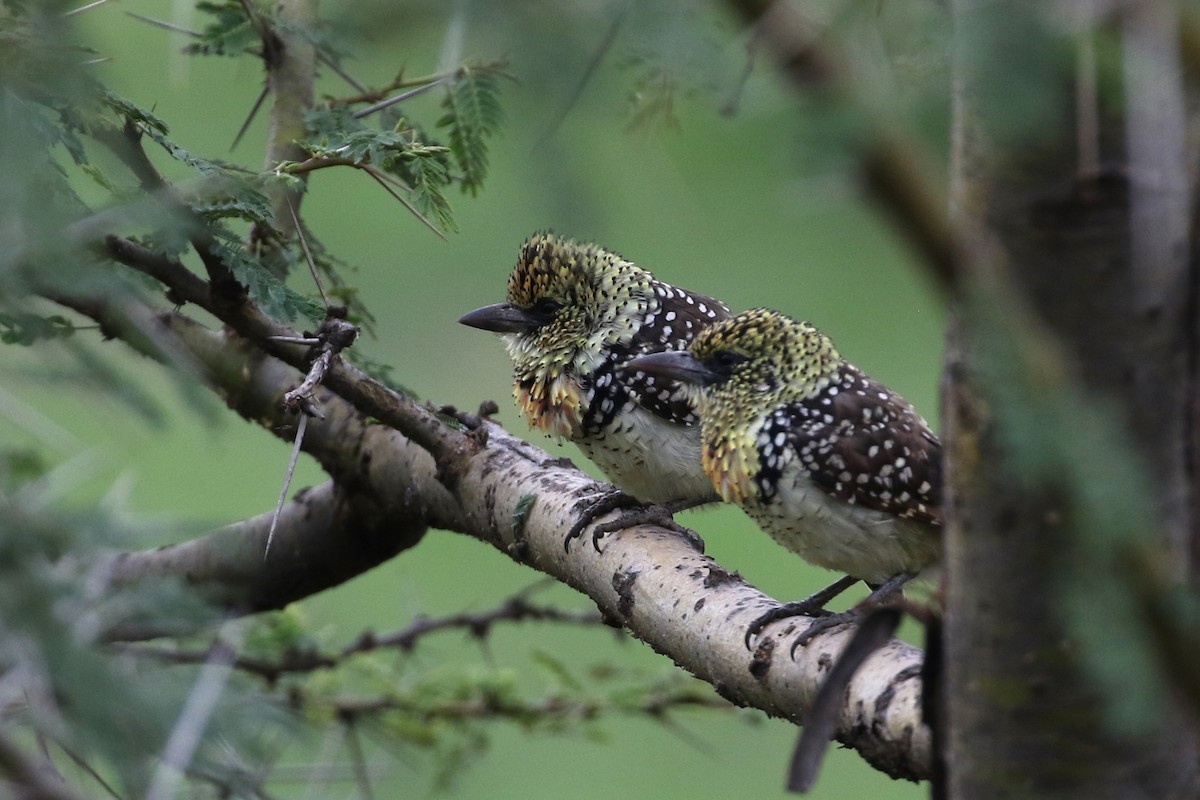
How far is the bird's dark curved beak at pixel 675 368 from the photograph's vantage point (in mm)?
3123

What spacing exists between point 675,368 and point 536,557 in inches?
24.3

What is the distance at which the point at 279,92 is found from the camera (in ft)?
10.4

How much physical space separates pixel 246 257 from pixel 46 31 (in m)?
1.25

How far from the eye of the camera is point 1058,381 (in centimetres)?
104

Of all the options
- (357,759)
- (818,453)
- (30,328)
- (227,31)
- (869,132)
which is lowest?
(357,759)

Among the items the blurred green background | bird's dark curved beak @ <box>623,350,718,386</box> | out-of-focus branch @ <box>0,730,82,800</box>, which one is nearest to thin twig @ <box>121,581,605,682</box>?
the blurred green background

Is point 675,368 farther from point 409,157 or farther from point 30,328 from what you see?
point 30,328

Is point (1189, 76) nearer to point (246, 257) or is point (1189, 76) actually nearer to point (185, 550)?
point (246, 257)

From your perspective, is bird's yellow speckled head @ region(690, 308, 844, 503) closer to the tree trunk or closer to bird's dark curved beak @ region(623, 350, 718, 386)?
bird's dark curved beak @ region(623, 350, 718, 386)

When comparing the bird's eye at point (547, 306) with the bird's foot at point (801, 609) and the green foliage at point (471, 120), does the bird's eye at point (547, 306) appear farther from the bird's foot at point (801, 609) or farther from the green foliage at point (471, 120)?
the bird's foot at point (801, 609)

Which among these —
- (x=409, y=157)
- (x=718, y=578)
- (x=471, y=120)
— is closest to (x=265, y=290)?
(x=409, y=157)

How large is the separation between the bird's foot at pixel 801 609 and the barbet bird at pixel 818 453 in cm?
1

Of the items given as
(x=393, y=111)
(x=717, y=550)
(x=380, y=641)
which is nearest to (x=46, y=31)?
(x=393, y=111)

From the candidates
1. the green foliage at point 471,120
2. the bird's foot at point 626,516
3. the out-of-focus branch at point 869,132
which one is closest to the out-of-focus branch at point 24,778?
the out-of-focus branch at point 869,132
